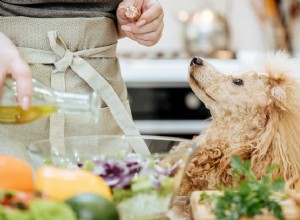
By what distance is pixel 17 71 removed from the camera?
0.95m

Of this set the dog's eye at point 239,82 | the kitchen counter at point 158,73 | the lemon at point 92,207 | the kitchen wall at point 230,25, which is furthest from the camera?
the kitchen wall at point 230,25

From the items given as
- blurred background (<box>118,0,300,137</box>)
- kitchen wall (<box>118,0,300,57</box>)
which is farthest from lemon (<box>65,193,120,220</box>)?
kitchen wall (<box>118,0,300,57</box>)

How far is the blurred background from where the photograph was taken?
3.39 meters

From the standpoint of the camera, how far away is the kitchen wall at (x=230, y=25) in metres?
3.78

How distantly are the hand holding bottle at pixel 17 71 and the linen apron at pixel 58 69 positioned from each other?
274 millimetres

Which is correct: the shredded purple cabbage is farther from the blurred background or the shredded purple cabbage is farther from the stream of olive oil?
the blurred background

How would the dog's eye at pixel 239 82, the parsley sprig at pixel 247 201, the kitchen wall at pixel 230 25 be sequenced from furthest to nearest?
the kitchen wall at pixel 230 25, the dog's eye at pixel 239 82, the parsley sprig at pixel 247 201

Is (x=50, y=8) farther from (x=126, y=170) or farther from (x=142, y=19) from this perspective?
(x=126, y=170)

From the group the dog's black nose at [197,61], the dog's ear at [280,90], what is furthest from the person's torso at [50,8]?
the dog's ear at [280,90]

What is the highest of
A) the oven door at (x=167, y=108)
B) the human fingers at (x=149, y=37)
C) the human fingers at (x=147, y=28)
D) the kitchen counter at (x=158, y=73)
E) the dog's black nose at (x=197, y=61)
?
the human fingers at (x=147, y=28)

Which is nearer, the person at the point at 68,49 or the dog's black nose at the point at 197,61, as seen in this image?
the person at the point at 68,49

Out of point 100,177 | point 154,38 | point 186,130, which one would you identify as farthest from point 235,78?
point 186,130

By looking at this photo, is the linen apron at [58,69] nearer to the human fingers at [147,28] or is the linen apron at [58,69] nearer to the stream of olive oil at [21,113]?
the human fingers at [147,28]

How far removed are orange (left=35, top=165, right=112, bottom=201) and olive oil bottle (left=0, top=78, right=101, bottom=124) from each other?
10 centimetres
